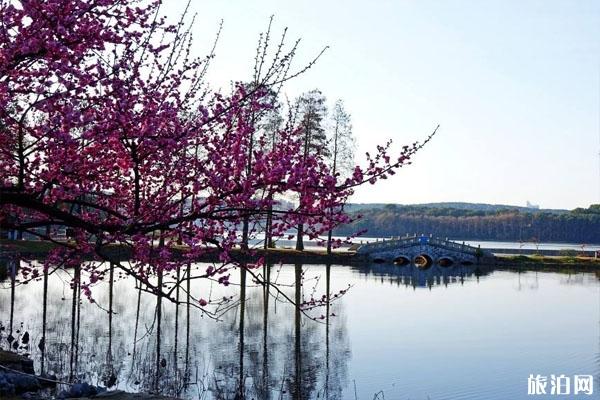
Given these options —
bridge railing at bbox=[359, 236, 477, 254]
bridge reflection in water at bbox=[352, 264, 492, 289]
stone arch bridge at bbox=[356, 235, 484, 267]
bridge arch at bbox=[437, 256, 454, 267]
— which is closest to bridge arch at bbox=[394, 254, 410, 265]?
stone arch bridge at bbox=[356, 235, 484, 267]

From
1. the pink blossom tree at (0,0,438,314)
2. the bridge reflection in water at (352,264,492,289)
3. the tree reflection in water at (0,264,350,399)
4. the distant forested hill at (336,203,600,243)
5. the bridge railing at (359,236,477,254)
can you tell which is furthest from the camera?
the distant forested hill at (336,203,600,243)

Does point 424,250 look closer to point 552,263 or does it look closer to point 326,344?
point 552,263

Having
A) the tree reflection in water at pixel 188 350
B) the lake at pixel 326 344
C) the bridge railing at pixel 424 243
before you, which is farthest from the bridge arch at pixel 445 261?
the tree reflection in water at pixel 188 350

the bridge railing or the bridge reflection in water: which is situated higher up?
the bridge railing

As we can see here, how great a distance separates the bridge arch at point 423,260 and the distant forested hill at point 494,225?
74.0 metres

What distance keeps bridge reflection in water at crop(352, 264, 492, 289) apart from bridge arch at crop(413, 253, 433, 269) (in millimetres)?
874

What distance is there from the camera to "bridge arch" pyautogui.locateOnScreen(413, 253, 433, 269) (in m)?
69.7

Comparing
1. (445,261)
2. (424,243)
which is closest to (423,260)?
(445,261)

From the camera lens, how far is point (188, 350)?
20.9 m

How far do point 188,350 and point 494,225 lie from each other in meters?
155

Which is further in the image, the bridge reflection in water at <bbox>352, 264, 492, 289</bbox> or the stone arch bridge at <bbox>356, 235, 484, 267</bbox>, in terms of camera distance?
the stone arch bridge at <bbox>356, 235, 484, 267</bbox>

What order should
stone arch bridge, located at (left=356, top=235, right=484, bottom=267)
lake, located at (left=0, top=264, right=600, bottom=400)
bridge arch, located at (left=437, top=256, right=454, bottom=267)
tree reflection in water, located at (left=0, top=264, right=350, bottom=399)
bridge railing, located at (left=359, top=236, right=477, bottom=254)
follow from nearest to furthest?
tree reflection in water, located at (left=0, top=264, right=350, bottom=399), lake, located at (left=0, top=264, right=600, bottom=400), stone arch bridge, located at (left=356, top=235, right=484, bottom=267), bridge railing, located at (left=359, top=236, right=477, bottom=254), bridge arch, located at (left=437, top=256, right=454, bottom=267)

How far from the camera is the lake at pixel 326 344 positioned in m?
18.0

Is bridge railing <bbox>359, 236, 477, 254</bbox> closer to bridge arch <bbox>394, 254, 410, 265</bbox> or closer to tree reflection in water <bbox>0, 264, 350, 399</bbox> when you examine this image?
bridge arch <bbox>394, 254, 410, 265</bbox>
